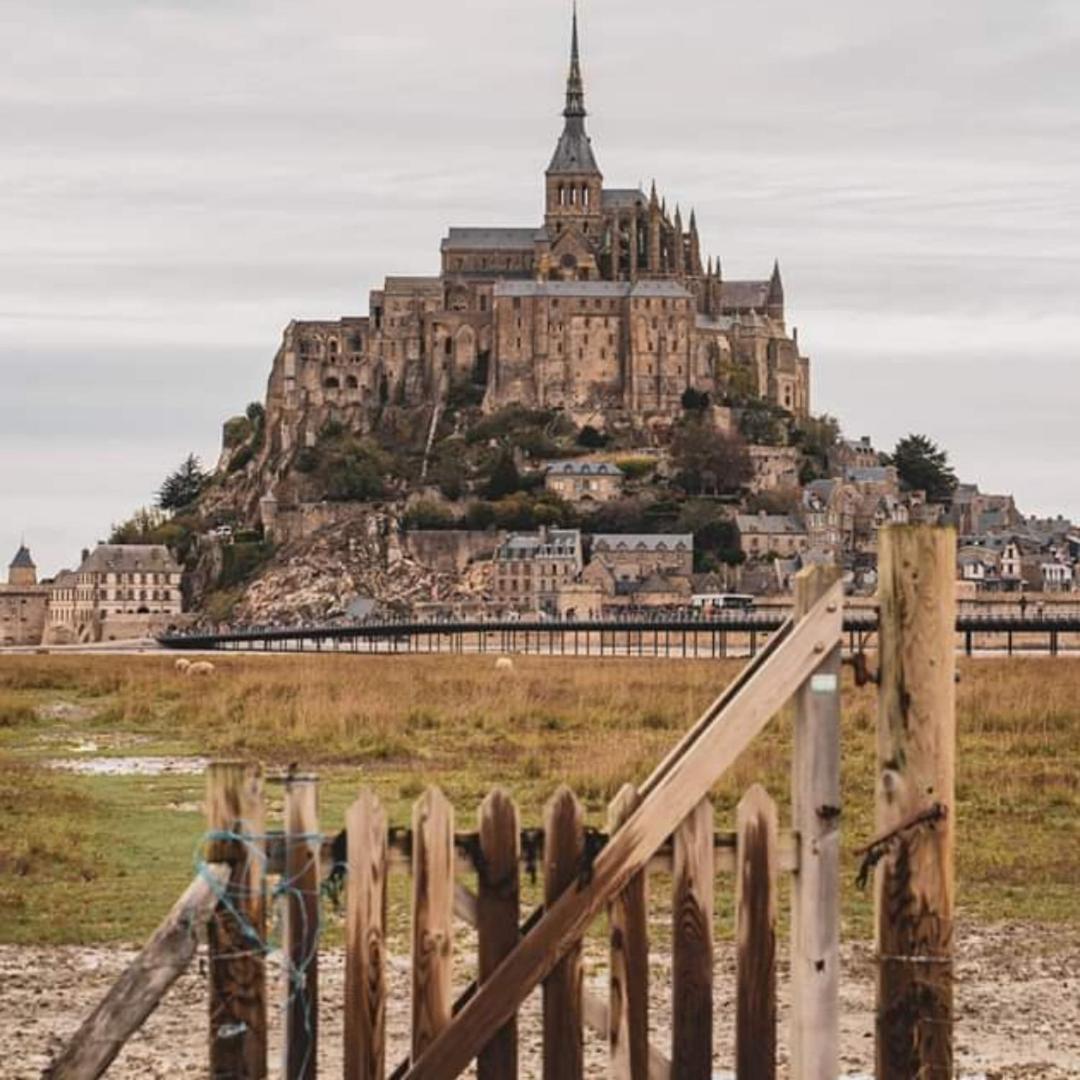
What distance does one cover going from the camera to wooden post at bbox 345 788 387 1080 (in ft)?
28.0

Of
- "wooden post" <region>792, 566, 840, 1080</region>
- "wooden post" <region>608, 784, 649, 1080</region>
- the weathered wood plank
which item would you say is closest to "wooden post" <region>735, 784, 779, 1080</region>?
"wooden post" <region>792, 566, 840, 1080</region>

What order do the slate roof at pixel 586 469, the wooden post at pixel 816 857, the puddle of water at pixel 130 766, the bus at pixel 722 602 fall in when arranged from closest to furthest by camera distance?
the wooden post at pixel 816 857, the puddle of water at pixel 130 766, the bus at pixel 722 602, the slate roof at pixel 586 469

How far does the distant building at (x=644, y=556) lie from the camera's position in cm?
13912

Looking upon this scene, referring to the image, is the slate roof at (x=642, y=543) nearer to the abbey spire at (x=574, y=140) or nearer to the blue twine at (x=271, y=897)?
the abbey spire at (x=574, y=140)

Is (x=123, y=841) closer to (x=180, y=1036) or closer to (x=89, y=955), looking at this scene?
(x=89, y=955)

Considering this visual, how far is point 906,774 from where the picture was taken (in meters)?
8.93

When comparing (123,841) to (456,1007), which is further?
(123,841)

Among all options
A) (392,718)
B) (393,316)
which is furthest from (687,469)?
(392,718)

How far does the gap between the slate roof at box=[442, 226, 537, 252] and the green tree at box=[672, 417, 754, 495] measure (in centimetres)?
2570

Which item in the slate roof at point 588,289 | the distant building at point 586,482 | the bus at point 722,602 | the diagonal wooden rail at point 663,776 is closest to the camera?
the diagonal wooden rail at point 663,776

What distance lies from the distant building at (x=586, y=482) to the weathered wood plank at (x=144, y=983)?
139m

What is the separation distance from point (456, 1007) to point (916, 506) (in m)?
149

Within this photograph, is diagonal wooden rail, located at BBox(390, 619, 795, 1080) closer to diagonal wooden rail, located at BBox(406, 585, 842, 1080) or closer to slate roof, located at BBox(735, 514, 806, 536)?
diagonal wooden rail, located at BBox(406, 585, 842, 1080)

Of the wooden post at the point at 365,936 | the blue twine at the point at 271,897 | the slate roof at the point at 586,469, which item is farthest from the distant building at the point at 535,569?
the blue twine at the point at 271,897
